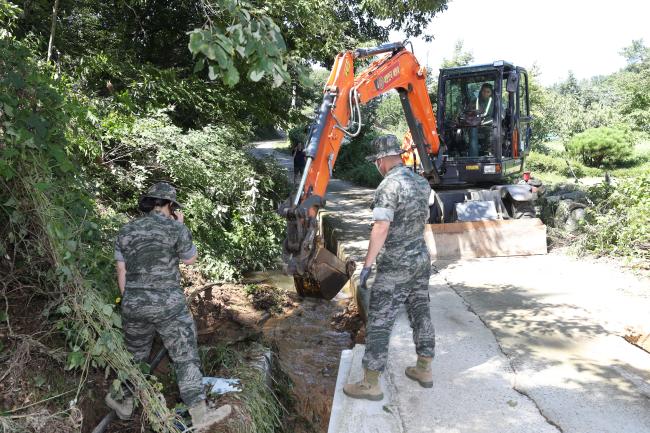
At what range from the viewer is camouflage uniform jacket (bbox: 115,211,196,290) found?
338cm

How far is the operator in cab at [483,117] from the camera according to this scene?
8.66 metres

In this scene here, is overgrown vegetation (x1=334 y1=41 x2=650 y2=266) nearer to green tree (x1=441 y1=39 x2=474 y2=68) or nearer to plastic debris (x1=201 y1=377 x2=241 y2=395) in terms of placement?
green tree (x1=441 y1=39 x2=474 y2=68)

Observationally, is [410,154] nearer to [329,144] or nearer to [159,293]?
[329,144]

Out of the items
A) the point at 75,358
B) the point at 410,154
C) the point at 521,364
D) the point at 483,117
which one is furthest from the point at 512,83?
the point at 75,358

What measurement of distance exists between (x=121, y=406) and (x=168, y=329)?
2.04ft

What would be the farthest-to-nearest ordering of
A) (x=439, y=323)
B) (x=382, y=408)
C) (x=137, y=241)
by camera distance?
(x=439, y=323), (x=382, y=408), (x=137, y=241)

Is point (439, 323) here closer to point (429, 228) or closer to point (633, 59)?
point (429, 228)

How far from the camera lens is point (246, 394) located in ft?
12.5

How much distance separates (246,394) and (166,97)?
6.39m

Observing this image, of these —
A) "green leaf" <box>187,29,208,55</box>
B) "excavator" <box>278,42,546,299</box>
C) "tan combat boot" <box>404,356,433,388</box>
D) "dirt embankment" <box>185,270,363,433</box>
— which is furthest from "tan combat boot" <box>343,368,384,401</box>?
"green leaf" <box>187,29,208,55</box>

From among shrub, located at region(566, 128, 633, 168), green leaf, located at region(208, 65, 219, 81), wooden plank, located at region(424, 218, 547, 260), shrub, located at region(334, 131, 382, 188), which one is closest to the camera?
green leaf, located at region(208, 65, 219, 81)

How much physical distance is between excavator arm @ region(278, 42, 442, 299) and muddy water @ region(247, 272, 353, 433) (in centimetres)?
63

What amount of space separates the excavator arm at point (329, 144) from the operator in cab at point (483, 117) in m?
2.08

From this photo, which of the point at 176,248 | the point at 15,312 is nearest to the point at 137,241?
the point at 176,248
